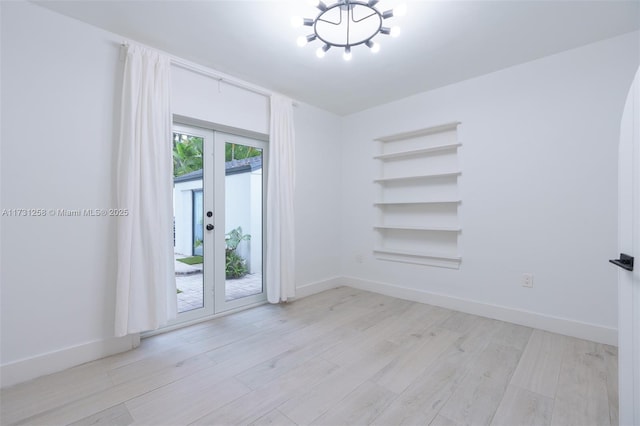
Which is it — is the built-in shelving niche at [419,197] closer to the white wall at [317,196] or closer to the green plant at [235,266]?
the white wall at [317,196]

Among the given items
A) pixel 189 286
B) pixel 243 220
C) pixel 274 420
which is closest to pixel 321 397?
pixel 274 420

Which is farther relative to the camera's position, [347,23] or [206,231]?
[206,231]

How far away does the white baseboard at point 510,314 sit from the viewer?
244cm

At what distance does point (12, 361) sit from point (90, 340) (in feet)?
1.37

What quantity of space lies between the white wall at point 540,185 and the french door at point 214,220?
2187 mm

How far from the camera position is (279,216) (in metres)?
3.40

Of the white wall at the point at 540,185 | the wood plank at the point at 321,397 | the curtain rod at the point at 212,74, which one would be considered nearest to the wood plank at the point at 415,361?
the wood plank at the point at 321,397

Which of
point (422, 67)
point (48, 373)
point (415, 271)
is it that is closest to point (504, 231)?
point (415, 271)

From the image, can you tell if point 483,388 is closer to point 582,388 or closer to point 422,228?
point 582,388

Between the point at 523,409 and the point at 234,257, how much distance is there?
2.91 metres

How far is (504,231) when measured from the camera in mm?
2947

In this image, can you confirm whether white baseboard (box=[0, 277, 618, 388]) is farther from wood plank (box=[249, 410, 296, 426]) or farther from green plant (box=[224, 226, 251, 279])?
wood plank (box=[249, 410, 296, 426])

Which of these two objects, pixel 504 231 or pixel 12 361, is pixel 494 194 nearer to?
pixel 504 231

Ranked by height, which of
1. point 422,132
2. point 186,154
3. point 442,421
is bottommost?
point 442,421
